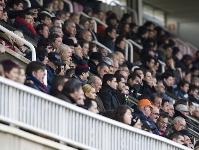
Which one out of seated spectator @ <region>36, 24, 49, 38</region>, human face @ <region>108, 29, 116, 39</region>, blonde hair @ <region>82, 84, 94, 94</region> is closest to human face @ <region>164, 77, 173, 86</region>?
human face @ <region>108, 29, 116, 39</region>

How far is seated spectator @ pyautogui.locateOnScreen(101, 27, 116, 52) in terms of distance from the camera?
721 inches

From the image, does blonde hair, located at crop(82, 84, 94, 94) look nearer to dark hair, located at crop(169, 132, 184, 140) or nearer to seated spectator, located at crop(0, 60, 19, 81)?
dark hair, located at crop(169, 132, 184, 140)

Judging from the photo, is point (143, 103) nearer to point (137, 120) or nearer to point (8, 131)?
point (137, 120)

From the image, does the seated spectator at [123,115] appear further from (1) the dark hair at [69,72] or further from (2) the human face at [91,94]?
(1) the dark hair at [69,72]

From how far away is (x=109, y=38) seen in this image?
18375 mm

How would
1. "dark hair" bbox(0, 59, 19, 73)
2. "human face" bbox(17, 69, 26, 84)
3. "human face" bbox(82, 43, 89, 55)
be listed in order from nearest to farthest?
"dark hair" bbox(0, 59, 19, 73) → "human face" bbox(17, 69, 26, 84) → "human face" bbox(82, 43, 89, 55)

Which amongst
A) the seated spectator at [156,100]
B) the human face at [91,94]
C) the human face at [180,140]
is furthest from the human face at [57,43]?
the human face at [180,140]

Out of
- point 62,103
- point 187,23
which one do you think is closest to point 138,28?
point 187,23

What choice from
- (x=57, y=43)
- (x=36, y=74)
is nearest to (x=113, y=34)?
(x=57, y=43)

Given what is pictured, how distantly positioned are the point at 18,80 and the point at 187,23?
17.1 metres

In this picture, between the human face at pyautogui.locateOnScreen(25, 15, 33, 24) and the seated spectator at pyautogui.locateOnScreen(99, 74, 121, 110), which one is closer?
the seated spectator at pyautogui.locateOnScreen(99, 74, 121, 110)

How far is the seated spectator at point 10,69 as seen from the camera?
942 centimetres

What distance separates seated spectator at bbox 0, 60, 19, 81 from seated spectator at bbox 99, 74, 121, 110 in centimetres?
352

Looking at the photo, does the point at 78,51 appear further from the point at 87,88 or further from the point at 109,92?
the point at 87,88
